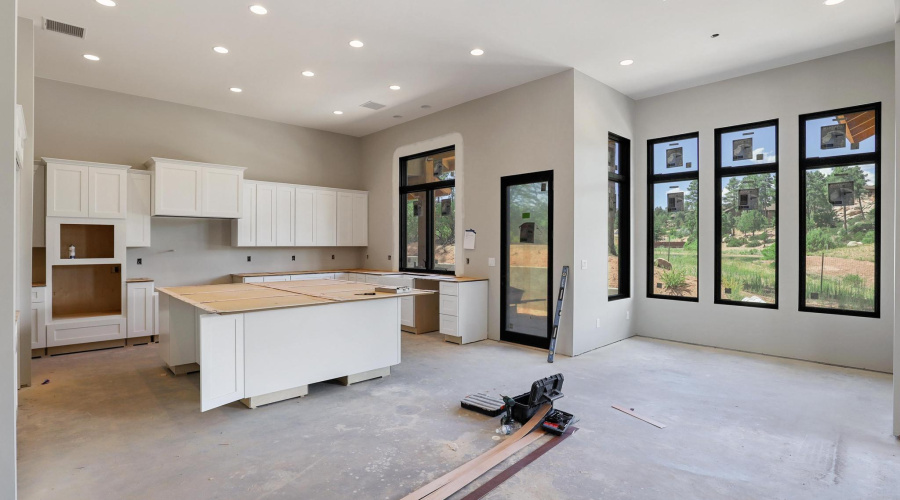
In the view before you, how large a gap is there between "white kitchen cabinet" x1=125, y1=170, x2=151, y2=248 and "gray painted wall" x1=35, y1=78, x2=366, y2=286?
407 mm

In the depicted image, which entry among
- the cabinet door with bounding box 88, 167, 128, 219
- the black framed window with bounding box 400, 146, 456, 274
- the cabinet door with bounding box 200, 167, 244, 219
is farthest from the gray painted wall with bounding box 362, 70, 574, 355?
the cabinet door with bounding box 88, 167, 128, 219

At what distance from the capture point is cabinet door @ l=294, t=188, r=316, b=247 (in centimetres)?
738

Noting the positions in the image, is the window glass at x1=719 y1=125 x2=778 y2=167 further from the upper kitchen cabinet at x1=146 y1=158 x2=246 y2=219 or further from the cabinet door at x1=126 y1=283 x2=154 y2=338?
the cabinet door at x1=126 y1=283 x2=154 y2=338

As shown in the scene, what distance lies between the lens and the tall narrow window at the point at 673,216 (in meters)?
5.91

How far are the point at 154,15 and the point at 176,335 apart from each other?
2934mm

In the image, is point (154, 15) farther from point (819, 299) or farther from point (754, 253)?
point (819, 299)

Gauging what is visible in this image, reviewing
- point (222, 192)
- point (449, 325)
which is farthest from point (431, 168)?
point (222, 192)

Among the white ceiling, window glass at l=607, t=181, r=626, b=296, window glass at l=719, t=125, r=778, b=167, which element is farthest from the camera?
window glass at l=607, t=181, r=626, b=296

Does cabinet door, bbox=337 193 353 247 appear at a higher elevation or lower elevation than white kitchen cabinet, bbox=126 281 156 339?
higher

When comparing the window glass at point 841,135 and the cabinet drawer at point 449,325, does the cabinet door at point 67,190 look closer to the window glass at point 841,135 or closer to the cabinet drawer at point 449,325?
the cabinet drawer at point 449,325

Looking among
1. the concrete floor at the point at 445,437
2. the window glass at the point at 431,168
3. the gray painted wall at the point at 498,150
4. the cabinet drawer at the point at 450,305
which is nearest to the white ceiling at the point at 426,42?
the gray painted wall at the point at 498,150

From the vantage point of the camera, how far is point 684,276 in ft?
19.7

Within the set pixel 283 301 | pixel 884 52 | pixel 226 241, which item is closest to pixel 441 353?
pixel 283 301

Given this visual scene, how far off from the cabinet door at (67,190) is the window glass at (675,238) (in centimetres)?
723
